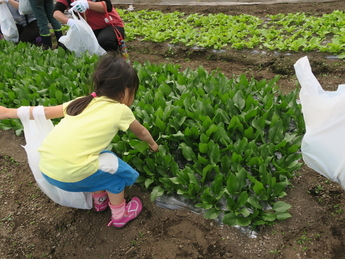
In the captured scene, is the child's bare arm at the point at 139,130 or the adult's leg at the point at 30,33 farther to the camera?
the adult's leg at the point at 30,33

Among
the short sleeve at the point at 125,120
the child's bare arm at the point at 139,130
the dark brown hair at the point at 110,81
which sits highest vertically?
the dark brown hair at the point at 110,81

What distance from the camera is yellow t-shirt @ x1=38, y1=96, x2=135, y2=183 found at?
1978 millimetres

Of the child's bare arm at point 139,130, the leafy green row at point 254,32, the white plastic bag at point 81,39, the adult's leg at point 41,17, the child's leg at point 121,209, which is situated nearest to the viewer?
the child's bare arm at point 139,130

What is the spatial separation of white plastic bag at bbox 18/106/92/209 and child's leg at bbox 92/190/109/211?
6 centimetres

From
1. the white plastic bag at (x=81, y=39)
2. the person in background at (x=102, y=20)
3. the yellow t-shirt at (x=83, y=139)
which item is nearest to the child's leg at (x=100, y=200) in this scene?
the yellow t-shirt at (x=83, y=139)

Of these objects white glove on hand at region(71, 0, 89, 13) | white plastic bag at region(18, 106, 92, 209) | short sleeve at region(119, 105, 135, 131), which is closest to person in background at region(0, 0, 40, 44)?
white glove on hand at region(71, 0, 89, 13)

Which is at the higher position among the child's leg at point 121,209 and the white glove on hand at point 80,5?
the white glove on hand at point 80,5

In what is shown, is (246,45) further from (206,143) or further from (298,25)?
(206,143)

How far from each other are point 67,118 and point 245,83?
2187 mm

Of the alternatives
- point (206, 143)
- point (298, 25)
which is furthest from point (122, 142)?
point (298, 25)

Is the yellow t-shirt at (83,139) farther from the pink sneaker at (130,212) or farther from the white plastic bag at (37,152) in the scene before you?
the pink sneaker at (130,212)

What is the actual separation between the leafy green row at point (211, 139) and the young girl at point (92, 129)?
621 millimetres

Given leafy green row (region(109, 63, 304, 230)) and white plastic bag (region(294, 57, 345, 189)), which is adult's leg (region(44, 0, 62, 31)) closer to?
leafy green row (region(109, 63, 304, 230))

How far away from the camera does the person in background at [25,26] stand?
262 inches
